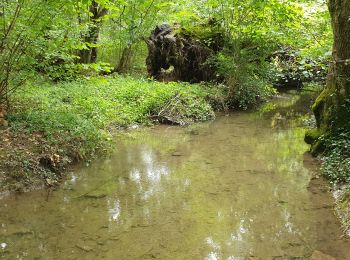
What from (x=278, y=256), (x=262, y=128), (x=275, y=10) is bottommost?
(x=262, y=128)

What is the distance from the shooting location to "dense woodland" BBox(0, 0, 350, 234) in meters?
7.27

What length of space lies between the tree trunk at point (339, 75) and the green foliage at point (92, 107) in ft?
16.8

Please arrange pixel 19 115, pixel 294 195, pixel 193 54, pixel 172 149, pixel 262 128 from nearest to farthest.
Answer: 1. pixel 294 195
2. pixel 19 115
3. pixel 172 149
4. pixel 262 128
5. pixel 193 54

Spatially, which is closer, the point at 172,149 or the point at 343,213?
the point at 343,213

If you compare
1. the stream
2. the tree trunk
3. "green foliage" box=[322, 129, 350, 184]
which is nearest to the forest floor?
"green foliage" box=[322, 129, 350, 184]

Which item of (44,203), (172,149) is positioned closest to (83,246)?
(44,203)

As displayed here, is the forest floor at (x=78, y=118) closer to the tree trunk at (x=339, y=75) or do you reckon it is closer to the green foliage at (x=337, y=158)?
the green foliage at (x=337, y=158)

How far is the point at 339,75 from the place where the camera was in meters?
7.57

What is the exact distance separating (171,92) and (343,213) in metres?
8.91

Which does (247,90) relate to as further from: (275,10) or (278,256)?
(278,256)

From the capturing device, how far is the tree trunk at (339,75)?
7.42m

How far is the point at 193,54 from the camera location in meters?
16.7

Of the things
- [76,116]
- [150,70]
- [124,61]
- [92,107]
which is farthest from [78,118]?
[124,61]

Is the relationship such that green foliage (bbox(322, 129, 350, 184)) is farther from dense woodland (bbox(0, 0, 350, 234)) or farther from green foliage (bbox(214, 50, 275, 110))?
green foliage (bbox(214, 50, 275, 110))
